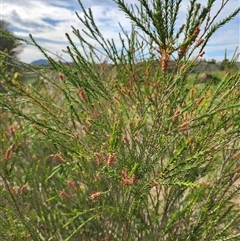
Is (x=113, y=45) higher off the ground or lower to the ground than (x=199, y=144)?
higher

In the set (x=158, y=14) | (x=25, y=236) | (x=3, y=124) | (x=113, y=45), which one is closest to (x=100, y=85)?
(x=113, y=45)

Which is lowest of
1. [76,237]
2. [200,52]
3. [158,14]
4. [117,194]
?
[76,237]

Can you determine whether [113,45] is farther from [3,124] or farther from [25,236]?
[3,124]

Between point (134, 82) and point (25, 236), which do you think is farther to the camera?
point (25, 236)

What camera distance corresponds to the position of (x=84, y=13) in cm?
186

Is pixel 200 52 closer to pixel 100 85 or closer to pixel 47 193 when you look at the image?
pixel 100 85

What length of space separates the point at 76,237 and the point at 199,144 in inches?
75.3

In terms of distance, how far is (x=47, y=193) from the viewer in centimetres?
365

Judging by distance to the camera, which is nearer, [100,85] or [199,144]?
[100,85]

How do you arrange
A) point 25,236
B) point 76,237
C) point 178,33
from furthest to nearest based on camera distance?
1. point 76,237
2. point 25,236
3. point 178,33

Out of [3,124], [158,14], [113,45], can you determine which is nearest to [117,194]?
[113,45]

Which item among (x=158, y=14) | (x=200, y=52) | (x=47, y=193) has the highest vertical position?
(x=158, y=14)

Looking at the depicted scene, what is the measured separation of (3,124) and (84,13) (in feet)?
12.2

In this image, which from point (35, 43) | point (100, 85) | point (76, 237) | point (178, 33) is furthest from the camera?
point (76, 237)
